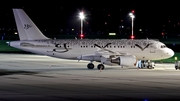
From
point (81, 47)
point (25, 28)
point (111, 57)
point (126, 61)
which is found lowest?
point (126, 61)

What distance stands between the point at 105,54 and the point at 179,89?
19382 millimetres

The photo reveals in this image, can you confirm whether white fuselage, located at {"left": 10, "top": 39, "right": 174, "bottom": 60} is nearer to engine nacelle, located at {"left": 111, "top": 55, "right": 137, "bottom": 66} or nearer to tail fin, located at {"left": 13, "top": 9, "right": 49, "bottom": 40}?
tail fin, located at {"left": 13, "top": 9, "right": 49, "bottom": 40}

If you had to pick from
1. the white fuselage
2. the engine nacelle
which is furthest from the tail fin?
the engine nacelle

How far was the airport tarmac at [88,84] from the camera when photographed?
34844 mm

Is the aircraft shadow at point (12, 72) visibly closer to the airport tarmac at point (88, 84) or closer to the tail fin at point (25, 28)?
the airport tarmac at point (88, 84)

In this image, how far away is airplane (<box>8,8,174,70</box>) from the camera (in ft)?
189

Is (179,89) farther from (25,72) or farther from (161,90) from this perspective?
(25,72)

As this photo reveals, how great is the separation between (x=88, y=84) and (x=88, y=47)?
16258 millimetres

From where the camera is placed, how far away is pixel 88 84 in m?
42.4

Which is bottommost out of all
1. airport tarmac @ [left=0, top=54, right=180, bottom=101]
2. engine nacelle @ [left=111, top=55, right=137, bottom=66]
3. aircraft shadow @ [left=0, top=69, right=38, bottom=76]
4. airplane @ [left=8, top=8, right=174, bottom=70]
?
airport tarmac @ [left=0, top=54, right=180, bottom=101]

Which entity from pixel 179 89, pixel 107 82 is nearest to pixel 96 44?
pixel 107 82

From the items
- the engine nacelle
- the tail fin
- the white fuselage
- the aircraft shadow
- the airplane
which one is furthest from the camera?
the tail fin

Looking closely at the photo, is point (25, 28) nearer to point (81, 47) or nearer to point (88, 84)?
point (81, 47)

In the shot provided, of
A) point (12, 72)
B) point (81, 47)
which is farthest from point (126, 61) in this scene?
point (12, 72)
